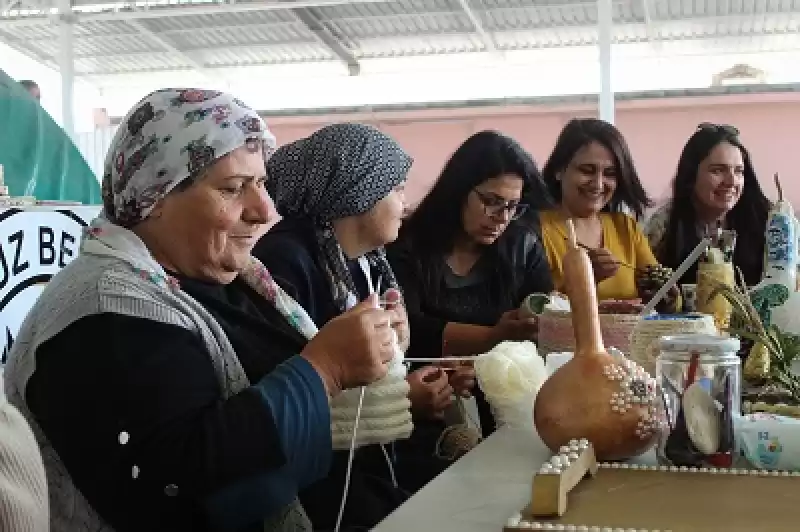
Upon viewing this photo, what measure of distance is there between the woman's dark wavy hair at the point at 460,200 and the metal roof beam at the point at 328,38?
247 inches

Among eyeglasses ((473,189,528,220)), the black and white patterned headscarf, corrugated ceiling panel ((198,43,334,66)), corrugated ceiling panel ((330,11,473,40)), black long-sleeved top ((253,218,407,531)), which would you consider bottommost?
black long-sleeved top ((253,218,407,531))

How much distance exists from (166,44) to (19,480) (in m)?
8.87

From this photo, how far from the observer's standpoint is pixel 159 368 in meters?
1.00

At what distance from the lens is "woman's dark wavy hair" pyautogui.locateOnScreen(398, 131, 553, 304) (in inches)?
90.0

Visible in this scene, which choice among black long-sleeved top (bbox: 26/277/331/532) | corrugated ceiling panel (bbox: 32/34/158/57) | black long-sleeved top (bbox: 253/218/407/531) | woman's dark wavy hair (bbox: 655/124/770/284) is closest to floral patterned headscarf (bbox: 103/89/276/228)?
black long-sleeved top (bbox: 26/277/331/532)

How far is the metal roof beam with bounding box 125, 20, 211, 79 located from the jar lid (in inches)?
322

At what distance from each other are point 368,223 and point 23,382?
32.9 inches

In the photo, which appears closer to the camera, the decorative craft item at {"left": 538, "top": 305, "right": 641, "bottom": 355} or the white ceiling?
the decorative craft item at {"left": 538, "top": 305, "right": 641, "bottom": 355}

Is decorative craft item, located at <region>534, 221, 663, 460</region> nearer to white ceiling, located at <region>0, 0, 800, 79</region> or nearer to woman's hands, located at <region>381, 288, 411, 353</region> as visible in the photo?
woman's hands, located at <region>381, 288, 411, 353</region>

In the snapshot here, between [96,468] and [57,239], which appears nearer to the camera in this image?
[96,468]

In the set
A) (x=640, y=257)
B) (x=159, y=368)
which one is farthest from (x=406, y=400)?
(x=640, y=257)

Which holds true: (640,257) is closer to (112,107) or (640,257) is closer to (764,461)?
(764,461)

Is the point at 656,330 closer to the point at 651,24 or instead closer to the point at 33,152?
the point at 33,152

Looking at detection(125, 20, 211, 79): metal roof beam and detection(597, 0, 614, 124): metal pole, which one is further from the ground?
detection(125, 20, 211, 79): metal roof beam
